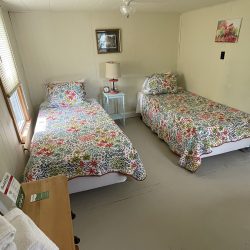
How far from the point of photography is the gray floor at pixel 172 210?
151 cm

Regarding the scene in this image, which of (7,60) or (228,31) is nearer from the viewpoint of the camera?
(7,60)

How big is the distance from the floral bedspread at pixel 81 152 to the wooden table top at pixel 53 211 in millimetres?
502

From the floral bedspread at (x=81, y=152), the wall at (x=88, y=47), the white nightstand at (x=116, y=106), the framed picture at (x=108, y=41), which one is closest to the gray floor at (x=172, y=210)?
the floral bedspread at (x=81, y=152)

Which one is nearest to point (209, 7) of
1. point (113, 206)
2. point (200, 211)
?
point (200, 211)

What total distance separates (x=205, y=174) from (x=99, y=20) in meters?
2.90

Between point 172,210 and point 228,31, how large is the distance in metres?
2.56

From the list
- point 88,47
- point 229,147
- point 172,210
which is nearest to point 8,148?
point 172,210

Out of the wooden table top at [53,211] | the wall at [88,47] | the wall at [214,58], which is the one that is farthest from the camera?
the wall at [88,47]

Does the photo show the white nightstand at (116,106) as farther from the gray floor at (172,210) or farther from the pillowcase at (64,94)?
the gray floor at (172,210)

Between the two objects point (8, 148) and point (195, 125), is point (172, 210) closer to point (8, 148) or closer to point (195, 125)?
point (195, 125)

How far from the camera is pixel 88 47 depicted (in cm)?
327

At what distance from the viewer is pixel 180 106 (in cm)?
290

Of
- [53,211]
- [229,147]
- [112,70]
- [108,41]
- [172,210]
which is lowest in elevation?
[172,210]

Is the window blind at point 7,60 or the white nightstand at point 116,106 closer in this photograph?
the window blind at point 7,60
